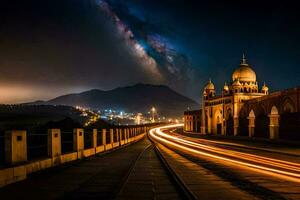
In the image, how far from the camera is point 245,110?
84562 millimetres

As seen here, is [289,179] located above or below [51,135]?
below

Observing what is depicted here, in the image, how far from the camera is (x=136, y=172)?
16.3 metres

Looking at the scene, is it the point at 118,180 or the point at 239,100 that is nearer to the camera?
the point at 118,180

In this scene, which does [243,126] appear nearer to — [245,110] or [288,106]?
[288,106]

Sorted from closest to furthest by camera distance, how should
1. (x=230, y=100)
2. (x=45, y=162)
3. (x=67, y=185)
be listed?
1. (x=67, y=185)
2. (x=45, y=162)
3. (x=230, y=100)

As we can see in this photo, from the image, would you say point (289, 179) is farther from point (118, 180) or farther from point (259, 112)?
point (259, 112)

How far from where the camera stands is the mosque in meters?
52.6

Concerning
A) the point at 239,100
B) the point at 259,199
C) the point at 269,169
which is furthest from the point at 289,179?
the point at 239,100

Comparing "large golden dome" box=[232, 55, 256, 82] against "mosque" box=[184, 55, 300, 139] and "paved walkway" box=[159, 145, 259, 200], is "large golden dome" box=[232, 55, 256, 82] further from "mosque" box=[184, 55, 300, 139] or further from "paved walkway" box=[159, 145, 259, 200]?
"paved walkway" box=[159, 145, 259, 200]

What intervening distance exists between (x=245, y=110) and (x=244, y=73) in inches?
710

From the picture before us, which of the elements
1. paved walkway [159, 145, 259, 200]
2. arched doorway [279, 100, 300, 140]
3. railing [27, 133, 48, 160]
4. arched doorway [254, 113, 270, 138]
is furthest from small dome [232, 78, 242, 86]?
paved walkway [159, 145, 259, 200]

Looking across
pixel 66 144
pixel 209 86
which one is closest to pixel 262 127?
pixel 66 144

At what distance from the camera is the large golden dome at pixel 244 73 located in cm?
9925

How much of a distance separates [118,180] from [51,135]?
4.33m
